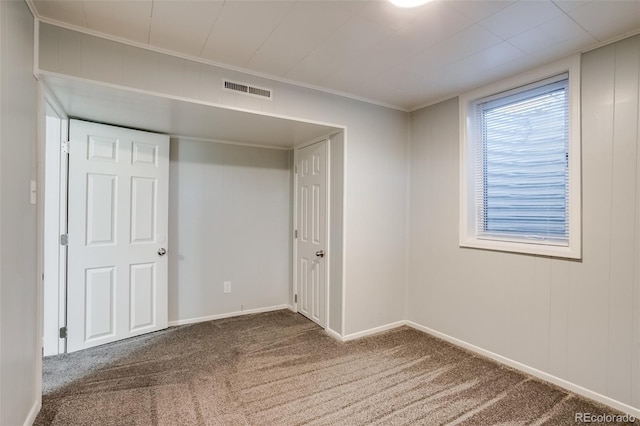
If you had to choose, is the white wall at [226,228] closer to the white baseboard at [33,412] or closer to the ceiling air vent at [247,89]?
the ceiling air vent at [247,89]

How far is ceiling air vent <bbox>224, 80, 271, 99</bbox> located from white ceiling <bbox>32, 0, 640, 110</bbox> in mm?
129

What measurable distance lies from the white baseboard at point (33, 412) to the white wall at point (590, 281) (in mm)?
3222

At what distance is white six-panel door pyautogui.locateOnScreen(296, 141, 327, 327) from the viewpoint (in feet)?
11.0

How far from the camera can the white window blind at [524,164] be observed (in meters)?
2.35

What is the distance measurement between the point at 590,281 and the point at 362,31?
230 cm

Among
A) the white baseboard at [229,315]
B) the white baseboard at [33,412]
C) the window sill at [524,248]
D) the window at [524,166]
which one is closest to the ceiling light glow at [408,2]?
the window at [524,166]

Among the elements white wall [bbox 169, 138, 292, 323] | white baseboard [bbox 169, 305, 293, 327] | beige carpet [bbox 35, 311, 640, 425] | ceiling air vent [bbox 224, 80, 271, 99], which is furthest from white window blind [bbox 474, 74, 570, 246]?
white baseboard [bbox 169, 305, 293, 327]

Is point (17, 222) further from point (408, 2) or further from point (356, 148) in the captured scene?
point (356, 148)

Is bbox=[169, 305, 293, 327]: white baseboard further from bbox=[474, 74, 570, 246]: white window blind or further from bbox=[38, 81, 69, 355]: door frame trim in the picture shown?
bbox=[474, 74, 570, 246]: white window blind

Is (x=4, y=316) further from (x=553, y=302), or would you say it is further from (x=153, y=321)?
(x=553, y=302)

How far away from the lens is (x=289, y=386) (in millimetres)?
2232

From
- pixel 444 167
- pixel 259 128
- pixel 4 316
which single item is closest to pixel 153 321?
pixel 4 316

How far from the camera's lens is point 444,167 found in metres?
3.09

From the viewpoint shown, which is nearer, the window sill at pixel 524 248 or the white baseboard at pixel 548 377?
the white baseboard at pixel 548 377
